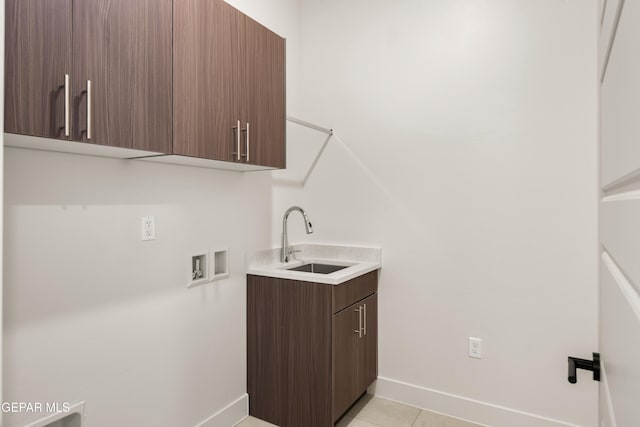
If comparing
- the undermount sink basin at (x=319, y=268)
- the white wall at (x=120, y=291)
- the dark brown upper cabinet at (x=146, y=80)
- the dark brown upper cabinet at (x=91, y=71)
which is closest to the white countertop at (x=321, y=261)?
the undermount sink basin at (x=319, y=268)

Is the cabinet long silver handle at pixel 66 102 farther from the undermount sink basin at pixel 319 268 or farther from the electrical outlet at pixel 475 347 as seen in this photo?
the electrical outlet at pixel 475 347

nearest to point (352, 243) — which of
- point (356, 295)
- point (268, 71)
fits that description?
point (356, 295)

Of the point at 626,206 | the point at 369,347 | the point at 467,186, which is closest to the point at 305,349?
the point at 369,347

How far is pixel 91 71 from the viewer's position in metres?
1.22

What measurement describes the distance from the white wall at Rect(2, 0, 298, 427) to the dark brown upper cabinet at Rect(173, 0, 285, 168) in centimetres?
34

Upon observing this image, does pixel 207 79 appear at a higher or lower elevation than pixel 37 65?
higher

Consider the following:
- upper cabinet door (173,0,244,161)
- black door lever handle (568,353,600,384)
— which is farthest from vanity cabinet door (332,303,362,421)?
black door lever handle (568,353,600,384)

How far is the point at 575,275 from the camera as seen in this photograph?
200 centimetres

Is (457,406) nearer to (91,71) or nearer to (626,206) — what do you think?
(626,206)

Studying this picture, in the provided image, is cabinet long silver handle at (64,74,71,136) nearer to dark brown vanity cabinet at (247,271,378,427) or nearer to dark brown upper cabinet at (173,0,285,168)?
dark brown upper cabinet at (173,0,285,168)

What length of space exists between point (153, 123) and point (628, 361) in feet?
4.98

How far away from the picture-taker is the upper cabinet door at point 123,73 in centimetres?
120

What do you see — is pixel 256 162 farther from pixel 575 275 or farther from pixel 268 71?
pixel 575 275

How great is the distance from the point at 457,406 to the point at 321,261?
128 centimetres
